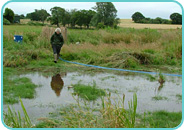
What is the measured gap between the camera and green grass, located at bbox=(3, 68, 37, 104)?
655 cm

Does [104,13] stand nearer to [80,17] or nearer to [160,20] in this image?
[80,17]

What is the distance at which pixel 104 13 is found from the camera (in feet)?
53.7

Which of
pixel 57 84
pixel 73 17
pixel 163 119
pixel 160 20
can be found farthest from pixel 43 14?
pixel 163 119

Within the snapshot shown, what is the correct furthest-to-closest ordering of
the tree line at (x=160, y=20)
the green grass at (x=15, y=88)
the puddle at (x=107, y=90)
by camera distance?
the tree line at (x=160, y=20)
the green grass at (x=15, y=88)
the puddle at (x=107, y=90)

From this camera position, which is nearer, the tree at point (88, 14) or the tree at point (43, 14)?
the tree at point (43, 14)

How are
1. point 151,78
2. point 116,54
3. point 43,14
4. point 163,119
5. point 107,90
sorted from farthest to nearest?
point 43,14 < point 116,54 < point 151,78 < point 107,90 < point 163,119

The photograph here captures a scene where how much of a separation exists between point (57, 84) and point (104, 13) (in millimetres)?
9396

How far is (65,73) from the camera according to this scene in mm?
9781

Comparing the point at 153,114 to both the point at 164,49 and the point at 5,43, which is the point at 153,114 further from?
the point at 5,43

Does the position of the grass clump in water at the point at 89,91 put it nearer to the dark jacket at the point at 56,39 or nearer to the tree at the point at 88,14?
the dark jacket at the point at 56,39

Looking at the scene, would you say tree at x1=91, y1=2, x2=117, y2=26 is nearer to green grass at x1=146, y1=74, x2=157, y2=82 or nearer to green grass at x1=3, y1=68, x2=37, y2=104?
green grass at x1=146, y1=74, x2=157, y2=82

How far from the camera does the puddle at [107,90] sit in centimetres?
602

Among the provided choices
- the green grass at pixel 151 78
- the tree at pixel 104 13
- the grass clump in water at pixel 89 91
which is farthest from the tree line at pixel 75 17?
the grass clump in water at pixel 89 91

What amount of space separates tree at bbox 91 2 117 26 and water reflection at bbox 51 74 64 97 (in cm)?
417
